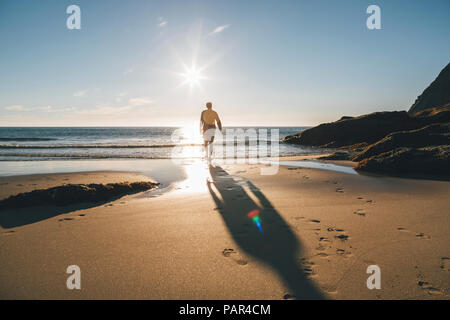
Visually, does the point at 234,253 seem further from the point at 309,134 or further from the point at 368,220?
the point at 309,134

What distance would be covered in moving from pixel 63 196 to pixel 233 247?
10.1 feet

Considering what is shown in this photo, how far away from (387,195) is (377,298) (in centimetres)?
317

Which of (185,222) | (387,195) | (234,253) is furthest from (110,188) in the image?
(387,195)

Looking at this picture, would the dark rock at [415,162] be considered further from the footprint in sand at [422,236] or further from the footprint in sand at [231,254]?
the footprint in sand at [231,254]

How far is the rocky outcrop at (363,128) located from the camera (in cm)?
1998

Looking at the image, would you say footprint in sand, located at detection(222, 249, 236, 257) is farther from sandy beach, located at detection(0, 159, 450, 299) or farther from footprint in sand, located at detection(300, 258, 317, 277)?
footprint in sand, located at detection(300, 258, 317, 277)

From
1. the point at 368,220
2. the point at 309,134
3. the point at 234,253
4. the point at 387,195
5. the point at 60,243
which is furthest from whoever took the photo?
the point at 309,134

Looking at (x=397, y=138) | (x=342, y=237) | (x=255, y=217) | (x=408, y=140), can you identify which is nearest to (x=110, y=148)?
(x=255, y=217)

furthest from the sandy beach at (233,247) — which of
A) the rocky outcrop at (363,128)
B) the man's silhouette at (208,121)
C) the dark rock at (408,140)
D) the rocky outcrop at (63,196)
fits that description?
the rocky outcrop at (363,128)

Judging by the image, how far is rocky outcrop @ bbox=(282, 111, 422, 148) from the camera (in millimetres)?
19984

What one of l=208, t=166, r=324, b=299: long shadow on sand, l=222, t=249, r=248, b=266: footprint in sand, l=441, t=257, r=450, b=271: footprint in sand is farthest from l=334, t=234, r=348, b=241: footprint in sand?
l=222, t=249, r=248, b=266: footprint in sand

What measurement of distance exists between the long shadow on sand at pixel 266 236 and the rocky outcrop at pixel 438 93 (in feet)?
176

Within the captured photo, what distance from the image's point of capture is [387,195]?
14.0ft
